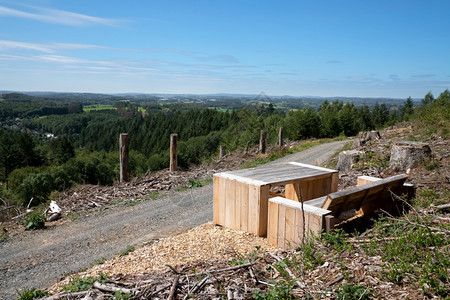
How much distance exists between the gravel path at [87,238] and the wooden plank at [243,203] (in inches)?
66.5

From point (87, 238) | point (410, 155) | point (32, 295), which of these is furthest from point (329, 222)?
point (87, 238)

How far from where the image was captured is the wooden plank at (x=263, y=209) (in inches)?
219

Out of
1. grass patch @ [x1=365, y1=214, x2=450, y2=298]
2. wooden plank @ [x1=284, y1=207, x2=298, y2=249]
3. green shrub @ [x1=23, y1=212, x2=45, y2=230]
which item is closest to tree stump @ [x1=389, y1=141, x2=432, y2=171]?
grass patch @ [x1=365, y1=214, x2=450, y2=298]

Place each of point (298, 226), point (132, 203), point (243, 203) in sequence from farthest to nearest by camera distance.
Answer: point (132, 203) → point (243, 203) → point (298, 226)

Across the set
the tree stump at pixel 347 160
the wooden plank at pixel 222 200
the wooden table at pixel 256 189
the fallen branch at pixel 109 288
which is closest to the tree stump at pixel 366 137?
the tree stump at pixel 347 160

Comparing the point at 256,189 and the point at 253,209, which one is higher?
the point at 256,189

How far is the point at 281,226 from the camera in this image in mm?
4922

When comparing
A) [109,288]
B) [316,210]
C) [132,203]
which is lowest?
[132,203]

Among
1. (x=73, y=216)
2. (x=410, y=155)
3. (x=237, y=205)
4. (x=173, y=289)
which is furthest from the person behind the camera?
(x=73, y=216)

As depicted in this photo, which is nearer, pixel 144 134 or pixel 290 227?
pixel 290 227

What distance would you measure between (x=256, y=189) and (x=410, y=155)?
14.6ft

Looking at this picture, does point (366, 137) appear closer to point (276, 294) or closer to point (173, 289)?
point (276, 294)

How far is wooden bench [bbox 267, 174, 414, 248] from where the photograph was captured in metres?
4.37

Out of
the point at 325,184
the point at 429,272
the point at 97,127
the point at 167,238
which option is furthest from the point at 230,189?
the point at 97,127
